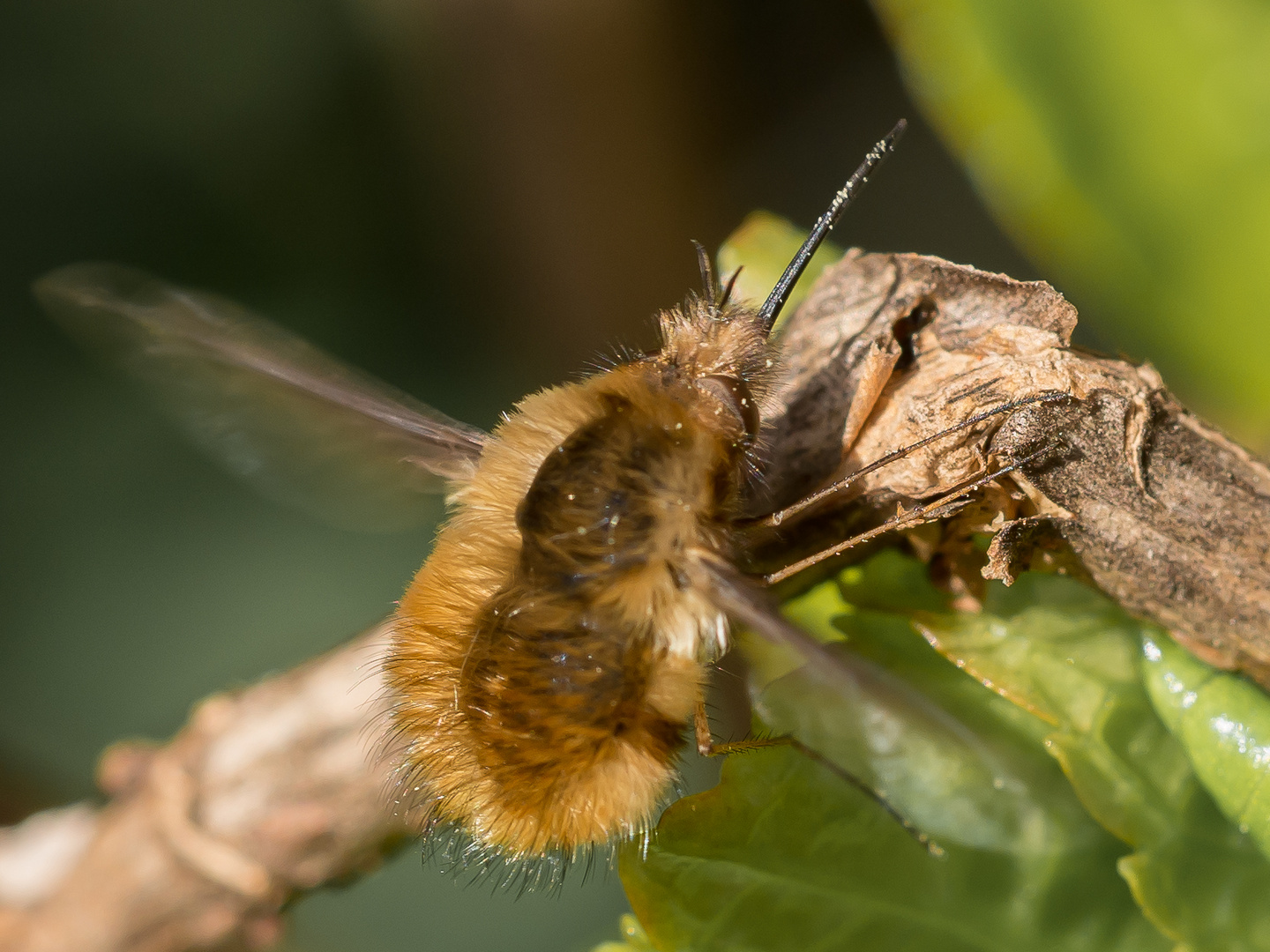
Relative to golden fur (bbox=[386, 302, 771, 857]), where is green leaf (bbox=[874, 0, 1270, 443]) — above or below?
above

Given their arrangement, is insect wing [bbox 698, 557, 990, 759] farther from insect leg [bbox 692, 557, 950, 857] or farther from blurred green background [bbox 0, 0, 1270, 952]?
blurred green background [bbox 0, 0, 1270, 952]

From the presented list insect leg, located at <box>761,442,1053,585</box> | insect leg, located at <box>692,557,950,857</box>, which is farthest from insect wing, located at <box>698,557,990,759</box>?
insect leg, located at <box>761,442,1053,585</box>

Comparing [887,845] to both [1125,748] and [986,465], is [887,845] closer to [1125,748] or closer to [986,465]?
[1125,748]

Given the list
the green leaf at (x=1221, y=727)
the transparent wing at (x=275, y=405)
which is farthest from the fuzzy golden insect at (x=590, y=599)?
the green leaf at (x=1221, y=727)

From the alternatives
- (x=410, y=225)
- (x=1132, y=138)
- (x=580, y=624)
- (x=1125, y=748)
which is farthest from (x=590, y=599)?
(x=410, y=225)

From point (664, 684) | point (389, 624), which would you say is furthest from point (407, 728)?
point (664, 684)

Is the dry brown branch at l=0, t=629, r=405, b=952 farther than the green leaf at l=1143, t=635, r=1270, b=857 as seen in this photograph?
Yes
